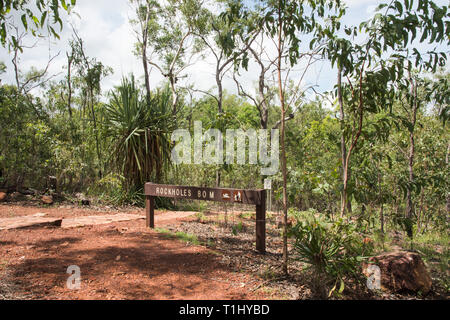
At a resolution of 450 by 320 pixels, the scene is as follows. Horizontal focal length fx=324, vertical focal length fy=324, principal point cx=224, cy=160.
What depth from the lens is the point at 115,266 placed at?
3.30 m

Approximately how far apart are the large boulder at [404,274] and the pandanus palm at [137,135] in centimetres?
551

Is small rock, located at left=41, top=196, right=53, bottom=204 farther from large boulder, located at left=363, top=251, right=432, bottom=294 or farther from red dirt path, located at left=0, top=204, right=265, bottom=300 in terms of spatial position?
large boulder, located at left=363, top=251, right=432, bottom=294

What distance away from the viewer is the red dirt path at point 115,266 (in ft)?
9.08

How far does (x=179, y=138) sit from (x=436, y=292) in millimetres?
6013

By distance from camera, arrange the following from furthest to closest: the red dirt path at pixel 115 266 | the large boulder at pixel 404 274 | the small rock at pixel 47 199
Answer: the small rock at pixel 47 199, the large boulder at pixel 404 274, the red dirt path at pixel 115 266

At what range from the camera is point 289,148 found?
31.9 ft

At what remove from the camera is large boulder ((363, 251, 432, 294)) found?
3266mm

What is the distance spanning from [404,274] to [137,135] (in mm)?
5960

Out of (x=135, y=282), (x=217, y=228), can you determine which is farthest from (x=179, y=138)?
(x=135, y=282)

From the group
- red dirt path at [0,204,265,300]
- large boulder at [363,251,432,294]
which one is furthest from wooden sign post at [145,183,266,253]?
large boulder at [363,251,432,294]

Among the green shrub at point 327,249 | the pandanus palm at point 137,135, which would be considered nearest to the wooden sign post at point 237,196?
the green shrub at point 327,249

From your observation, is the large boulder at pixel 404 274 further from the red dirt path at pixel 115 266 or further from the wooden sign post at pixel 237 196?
the red dirt path at pixel 115 266

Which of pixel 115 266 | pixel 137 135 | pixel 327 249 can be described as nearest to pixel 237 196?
pixel 327 249
